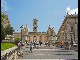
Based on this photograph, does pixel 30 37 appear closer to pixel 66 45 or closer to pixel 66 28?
pixel 66 28

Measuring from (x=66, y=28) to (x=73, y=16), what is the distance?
503cm

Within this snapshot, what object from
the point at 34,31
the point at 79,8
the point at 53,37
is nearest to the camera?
the point at 79,8

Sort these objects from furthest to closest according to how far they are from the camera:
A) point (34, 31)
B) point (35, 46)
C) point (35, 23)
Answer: point (34, 31) < point (35, 23) < point (35, 46)

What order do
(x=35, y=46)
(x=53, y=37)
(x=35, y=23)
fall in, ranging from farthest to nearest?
(x=35, y=23) → (x=53, y=37) → (x=35, y=46)

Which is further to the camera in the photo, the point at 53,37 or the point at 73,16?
the point at 73,16

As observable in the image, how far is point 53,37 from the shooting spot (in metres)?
90.9

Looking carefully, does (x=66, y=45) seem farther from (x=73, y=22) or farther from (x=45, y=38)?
(x=45, y=38)

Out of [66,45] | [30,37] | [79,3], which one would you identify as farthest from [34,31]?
[79,3]

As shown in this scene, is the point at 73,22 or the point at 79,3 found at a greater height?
the point at 73,22

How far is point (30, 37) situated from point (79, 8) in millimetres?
112874

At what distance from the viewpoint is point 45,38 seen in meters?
122

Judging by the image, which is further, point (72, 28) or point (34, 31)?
point (34, 31)

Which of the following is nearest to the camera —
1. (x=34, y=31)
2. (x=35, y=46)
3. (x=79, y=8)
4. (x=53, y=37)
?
(x=79, y=8)

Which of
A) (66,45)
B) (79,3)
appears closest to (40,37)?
(66,45)
